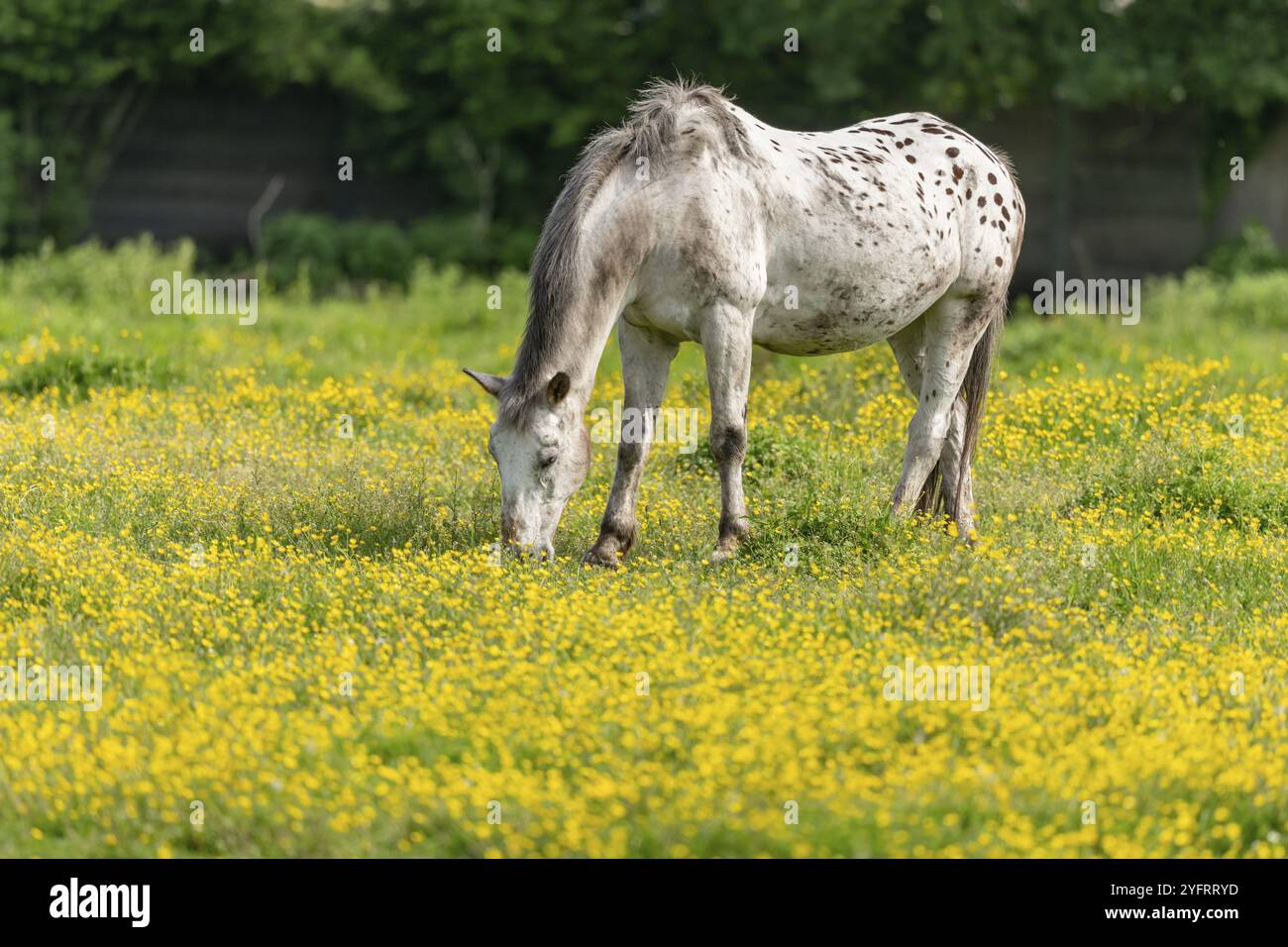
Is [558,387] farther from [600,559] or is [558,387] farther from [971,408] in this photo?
[971,408]

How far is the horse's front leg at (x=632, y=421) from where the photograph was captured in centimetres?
754

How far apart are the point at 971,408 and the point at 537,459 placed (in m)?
2.87

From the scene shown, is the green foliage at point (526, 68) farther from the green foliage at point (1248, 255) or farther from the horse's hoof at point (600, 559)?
the horse's hoof at point (600, 559)

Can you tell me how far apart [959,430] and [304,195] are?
15.2 m

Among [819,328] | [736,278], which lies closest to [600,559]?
[736,278]

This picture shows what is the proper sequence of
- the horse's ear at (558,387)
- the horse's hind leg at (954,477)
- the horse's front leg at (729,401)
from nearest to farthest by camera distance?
the horse's ear at (558,387) < the horse's front leg at (729,401) < the horse's hind leg at (954,477)

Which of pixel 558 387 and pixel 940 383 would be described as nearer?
pixel 558 387

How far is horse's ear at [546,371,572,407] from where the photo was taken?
22.3 feet

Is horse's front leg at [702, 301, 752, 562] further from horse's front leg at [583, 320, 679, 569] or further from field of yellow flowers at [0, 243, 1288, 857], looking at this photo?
horse's front leg at [583, 320, 679, 569]

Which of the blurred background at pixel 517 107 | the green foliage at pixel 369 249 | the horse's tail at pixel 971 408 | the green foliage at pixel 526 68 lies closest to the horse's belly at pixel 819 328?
the horse's tail at pixel 971 408

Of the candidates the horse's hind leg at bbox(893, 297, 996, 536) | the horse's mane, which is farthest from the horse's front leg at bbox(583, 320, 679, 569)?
the horse's hind leg at bbox(893, 297, 996, 536)

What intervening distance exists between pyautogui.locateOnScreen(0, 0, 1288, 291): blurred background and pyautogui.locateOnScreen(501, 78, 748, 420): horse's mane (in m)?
12.6

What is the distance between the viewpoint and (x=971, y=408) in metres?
8.55

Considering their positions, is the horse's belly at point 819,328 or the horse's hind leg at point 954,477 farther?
the horse's hind leg at point 954,477
